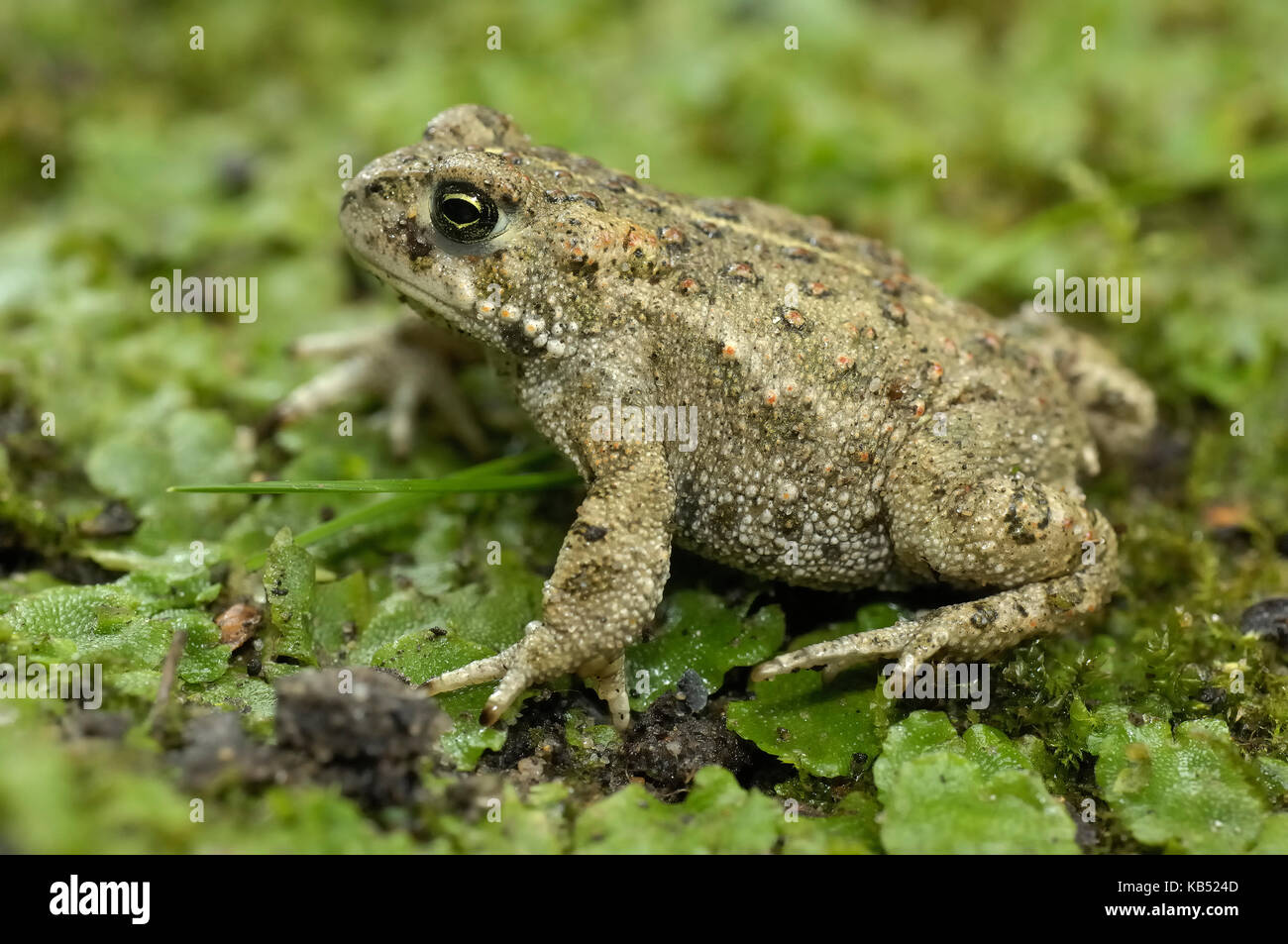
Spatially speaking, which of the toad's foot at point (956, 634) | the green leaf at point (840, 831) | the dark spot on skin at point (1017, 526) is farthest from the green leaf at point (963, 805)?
the dark spot on skin at point (1017, 526)

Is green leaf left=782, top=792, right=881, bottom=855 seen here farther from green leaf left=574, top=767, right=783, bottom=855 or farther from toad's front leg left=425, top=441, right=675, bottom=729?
toad's front leg left=425, top=441, right=675, bottom=729

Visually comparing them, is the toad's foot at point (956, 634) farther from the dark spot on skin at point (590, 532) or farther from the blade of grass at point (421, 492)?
the blade of grass at point (421, 492)

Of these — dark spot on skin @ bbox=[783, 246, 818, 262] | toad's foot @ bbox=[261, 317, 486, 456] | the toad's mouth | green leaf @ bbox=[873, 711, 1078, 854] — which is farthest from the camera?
toad's foot @ bbox=[261, 317, 486, 456]

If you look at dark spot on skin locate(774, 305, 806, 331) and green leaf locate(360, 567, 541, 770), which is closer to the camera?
green leaf locate(360, 567, 541, 770)

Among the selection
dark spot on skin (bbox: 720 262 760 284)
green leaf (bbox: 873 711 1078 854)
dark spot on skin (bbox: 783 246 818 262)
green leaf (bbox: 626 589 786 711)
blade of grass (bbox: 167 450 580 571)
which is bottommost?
green leaf (bbox: 873 711 1078 854)

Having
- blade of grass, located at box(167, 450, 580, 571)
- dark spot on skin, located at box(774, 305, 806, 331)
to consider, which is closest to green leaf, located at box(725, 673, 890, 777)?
blade of grass, located at box(167, 450, 580, 571)

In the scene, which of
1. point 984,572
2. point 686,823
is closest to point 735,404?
point 984,572
